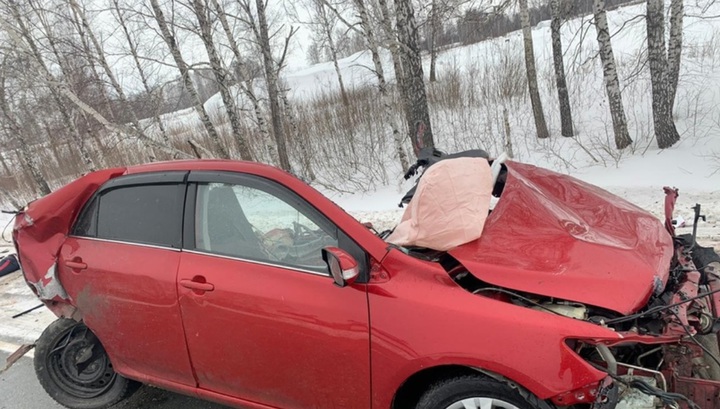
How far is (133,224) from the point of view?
9.22ft

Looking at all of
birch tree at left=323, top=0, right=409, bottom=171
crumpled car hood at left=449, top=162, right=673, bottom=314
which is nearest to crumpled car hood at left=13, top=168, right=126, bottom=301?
crumpled car hood at left=449, top=162, right=673, bottom=314

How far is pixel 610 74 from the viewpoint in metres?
8.52

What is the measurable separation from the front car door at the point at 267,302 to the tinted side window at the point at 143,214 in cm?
11

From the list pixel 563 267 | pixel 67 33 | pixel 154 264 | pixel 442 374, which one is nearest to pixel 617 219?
pixel 563 267

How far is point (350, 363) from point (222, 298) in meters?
0.80

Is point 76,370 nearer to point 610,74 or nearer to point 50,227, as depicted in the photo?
point 50,227

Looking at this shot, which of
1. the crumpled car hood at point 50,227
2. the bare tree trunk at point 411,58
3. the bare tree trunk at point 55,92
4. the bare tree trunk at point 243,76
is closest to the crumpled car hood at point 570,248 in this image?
the crumpled car hood at point 50,227

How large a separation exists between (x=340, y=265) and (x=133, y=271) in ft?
4.89

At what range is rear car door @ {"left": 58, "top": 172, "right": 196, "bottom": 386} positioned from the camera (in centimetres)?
260

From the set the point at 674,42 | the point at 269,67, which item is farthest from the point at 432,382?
the point at 269,67

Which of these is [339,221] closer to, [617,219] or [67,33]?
[617,219]

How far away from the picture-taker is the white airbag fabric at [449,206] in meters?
2.37

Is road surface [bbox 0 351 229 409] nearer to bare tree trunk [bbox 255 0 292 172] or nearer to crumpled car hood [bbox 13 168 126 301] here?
crumpled car hood [bbox 13 168 126 301]

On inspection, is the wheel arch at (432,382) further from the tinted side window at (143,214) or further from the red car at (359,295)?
the tinted side window at (143,214)
